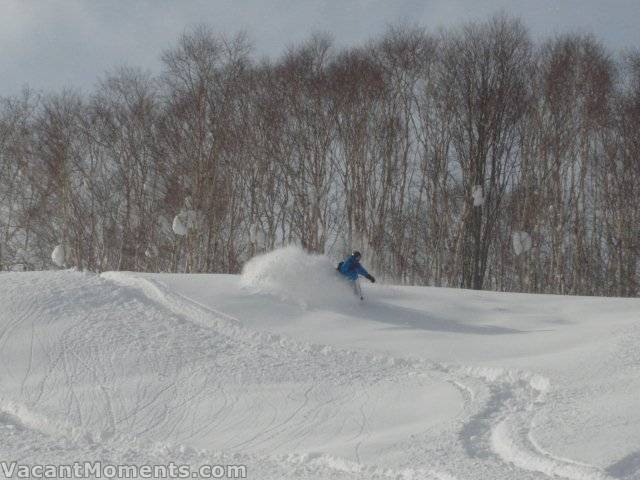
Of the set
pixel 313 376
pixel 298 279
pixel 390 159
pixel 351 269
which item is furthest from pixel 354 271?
pixel 390 159

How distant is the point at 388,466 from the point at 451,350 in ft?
17.8

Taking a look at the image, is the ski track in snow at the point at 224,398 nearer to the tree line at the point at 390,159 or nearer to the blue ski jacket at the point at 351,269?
the blue ski jacket at the point at 351,269

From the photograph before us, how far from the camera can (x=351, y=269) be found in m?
15.6

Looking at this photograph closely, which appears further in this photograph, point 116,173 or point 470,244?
point 116,173

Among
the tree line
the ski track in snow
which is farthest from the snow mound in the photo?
the tree line

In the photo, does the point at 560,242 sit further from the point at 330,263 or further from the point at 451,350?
the point at 451,350

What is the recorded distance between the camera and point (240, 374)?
1082 centimetres

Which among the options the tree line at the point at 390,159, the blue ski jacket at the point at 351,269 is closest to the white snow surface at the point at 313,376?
the blue ski jacket at the point at 351,269

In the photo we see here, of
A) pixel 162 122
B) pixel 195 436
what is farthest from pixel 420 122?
pixel 195 436

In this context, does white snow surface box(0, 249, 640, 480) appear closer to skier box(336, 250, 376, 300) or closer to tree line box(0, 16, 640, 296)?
skier box(336, 250, 376, 300)

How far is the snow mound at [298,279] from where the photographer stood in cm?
1545

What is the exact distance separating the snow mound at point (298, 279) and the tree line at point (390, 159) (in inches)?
464

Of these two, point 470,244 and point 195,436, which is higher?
point 470,244

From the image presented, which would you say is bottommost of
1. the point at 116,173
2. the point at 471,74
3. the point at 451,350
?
the point at 451,350
